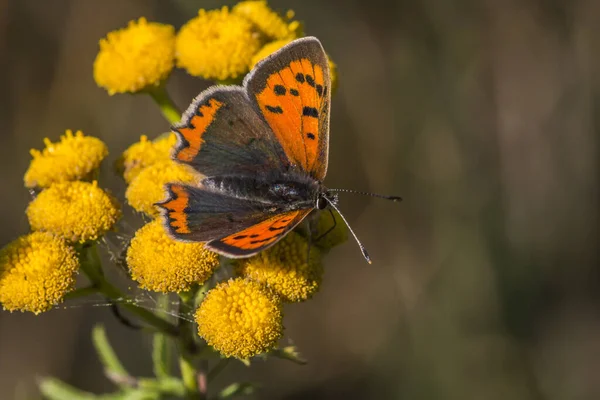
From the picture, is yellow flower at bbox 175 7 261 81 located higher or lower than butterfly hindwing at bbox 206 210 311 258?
higher

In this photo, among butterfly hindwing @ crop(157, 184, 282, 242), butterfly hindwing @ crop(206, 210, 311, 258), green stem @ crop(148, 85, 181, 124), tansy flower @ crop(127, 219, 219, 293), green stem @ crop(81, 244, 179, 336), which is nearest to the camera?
butterfly hindwing @ crop(206, 210, 311, 258)

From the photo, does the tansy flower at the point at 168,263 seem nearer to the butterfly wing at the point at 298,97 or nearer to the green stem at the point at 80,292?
the green stem at the point at 80,292

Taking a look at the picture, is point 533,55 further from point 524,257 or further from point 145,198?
point 145,198

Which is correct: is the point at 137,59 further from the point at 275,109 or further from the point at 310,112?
the point at 310,112

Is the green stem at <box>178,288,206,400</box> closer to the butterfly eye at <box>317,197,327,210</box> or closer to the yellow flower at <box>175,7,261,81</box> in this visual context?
the butterfly eye at <box>317,197,327,210</box>

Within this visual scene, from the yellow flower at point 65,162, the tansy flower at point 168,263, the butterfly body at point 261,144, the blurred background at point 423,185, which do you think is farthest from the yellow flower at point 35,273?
the blurred background at point 423,185

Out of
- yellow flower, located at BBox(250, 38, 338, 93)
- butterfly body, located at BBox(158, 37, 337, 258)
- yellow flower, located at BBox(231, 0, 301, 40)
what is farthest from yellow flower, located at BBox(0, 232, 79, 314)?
yellow flower, located at BBox(231, 0, 301, 40)

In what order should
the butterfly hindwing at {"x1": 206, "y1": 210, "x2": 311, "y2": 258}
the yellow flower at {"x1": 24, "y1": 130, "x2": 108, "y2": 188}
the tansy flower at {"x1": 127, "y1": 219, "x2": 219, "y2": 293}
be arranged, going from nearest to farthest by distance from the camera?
the butterfly hindwing at {"x1": 206, "y1": 210, "x2": 311, "y2": 258}
the tansy flower at {"x1": 127, "y1": 219, "x2": 219, "y2": 293}
the yellow flower at {"x1": 24, "y1": 130, "x2": 108, "y2": 188}
